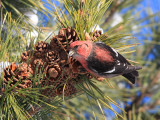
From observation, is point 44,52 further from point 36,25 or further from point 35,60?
point 36,25

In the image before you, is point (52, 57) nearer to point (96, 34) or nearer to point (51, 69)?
point (51, 69)

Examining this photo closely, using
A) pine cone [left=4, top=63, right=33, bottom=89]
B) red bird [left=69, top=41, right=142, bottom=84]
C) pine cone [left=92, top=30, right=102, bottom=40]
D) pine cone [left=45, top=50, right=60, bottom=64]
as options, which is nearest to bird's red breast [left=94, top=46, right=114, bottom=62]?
red bird [left=69, top=41, right=142, bottom=84]

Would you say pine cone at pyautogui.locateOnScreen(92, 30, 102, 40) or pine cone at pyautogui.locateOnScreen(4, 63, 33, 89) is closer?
pine cone at pyautogui.locateOnScreen(4, 63, 33, 89)

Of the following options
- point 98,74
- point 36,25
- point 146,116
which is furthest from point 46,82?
point 146,116

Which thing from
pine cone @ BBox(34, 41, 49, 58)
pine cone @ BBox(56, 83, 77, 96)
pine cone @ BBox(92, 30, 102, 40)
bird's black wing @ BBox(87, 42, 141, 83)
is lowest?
pine cone @ BBox(56, 83, 77, 96)

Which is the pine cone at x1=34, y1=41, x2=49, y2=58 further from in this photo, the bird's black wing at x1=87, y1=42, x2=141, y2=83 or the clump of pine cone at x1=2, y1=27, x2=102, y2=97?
the bird's black wing at x1=87, y1=42, x2=141, y2=83

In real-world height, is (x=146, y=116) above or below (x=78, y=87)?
below
